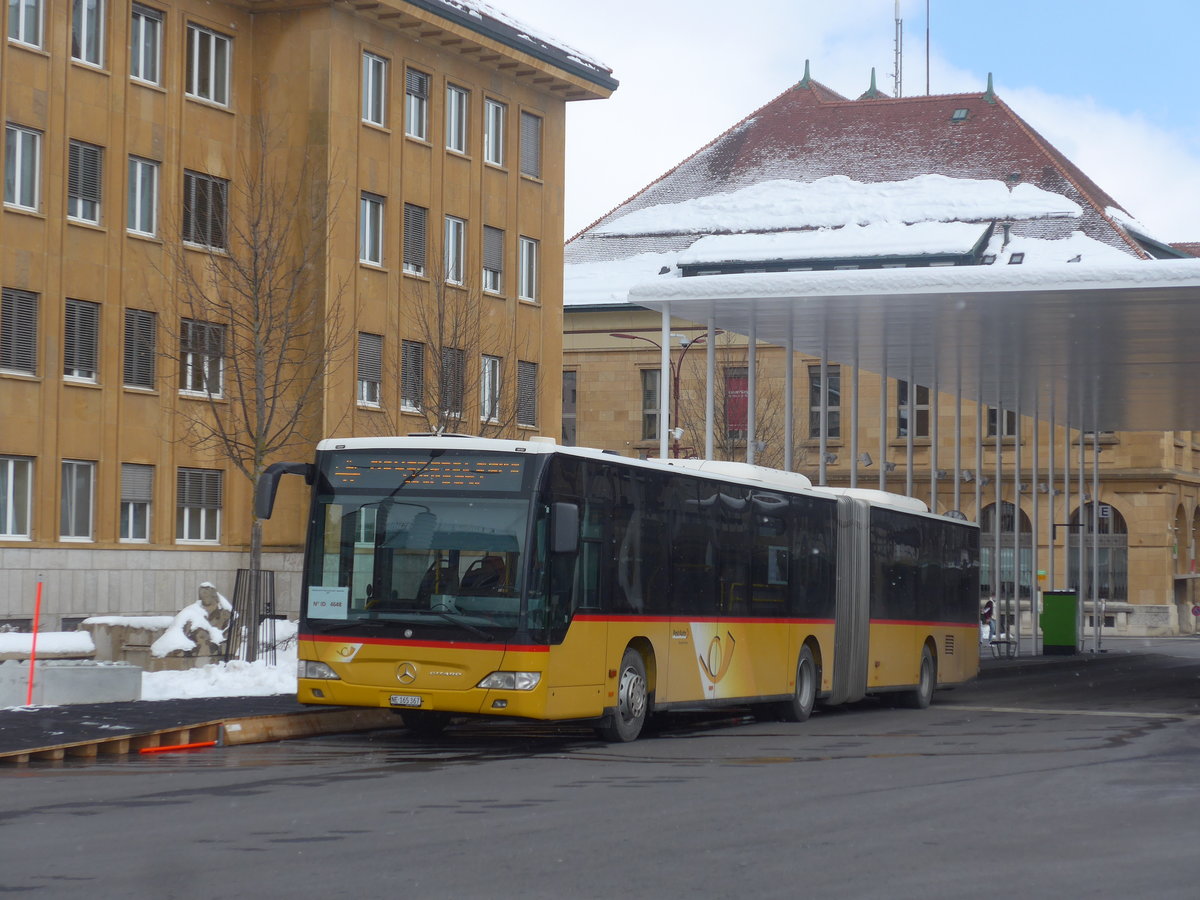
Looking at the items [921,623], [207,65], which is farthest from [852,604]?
[207,65]

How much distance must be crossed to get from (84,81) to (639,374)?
1440 inches

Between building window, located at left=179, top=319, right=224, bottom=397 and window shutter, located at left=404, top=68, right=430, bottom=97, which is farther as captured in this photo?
window shutter, located at left=404, top=68, right=430, bottom=97

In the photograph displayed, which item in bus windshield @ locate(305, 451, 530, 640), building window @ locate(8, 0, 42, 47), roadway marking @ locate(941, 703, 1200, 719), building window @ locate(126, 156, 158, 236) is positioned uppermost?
building window @ locate(8, 0, 42, 47)

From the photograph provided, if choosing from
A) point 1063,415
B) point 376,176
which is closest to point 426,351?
point 376,176

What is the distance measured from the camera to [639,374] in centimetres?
7219

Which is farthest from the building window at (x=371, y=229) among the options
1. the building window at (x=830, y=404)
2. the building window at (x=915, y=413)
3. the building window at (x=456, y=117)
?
the building window at (x=915, y=413)

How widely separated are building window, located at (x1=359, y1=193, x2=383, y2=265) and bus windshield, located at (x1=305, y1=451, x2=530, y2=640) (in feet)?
87.7

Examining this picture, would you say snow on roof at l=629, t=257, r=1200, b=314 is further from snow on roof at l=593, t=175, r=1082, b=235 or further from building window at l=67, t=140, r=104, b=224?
snow on roof at l=593, t=175, r=1082, b=235

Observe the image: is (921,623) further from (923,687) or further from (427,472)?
(427,472)

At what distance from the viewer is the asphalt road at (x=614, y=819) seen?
9125 millimetres

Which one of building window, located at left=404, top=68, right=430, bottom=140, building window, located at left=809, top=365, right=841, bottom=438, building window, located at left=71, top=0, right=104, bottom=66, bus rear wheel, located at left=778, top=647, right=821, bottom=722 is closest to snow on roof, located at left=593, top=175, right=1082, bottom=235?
building window, located at left=809, top=365, right=841, bottom=438

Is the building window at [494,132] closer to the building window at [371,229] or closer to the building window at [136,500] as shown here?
the building window at [371,229]

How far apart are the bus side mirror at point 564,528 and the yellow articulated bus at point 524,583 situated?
23 mm

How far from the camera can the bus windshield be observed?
16781 mm
